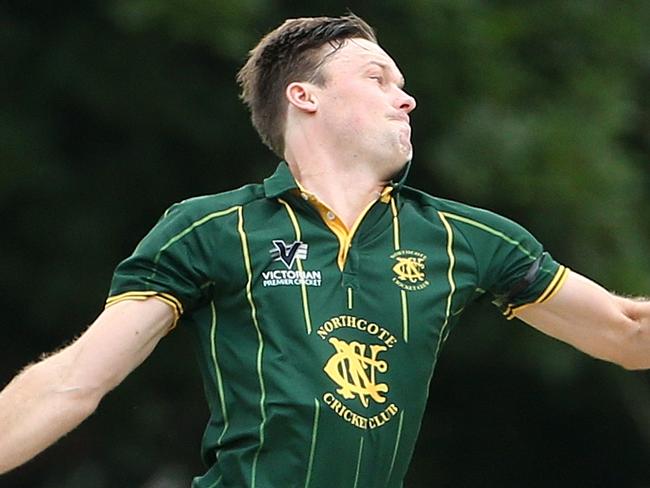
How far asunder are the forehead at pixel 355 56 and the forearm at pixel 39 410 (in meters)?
0.91

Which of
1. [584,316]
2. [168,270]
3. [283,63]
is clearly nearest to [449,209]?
[584,316]

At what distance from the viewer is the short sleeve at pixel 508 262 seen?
13.6 ft

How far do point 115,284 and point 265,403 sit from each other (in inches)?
16.0

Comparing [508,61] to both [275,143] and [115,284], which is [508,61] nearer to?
[275,143]

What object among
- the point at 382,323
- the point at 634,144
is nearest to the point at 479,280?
the point at 382,323

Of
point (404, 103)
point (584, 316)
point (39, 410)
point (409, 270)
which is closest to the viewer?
point (39, 410)

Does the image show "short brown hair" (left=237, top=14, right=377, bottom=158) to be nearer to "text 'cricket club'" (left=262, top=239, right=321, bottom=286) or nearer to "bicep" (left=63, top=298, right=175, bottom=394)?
"text 'cricket club'" (left=262, top=239, right=321, bottom=286)

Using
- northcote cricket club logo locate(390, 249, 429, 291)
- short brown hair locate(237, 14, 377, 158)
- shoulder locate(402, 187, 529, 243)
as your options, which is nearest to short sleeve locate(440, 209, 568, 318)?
shoulder locate(402, 187, 529, 243)

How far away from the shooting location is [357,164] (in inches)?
163

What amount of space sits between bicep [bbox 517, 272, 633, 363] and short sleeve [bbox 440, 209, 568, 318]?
1.3 inches

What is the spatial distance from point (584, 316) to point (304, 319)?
2.29 ft

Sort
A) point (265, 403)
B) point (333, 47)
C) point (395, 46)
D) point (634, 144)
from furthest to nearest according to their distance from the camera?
point (634, 144) < point (395, 46) < point (333, 47) < point (265, 403)

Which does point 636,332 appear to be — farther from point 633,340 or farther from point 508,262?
point 508,262

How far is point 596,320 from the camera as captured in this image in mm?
4254
